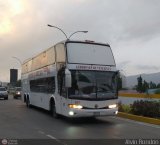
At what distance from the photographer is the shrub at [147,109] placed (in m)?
20.3

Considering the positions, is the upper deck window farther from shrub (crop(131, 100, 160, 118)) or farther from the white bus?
shrub (crop(131, 100, 160, 118))

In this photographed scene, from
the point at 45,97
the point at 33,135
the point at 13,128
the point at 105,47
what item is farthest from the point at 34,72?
the point at 33,135

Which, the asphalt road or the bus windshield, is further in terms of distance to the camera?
the bus windshield

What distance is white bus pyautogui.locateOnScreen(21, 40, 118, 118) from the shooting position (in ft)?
59.1

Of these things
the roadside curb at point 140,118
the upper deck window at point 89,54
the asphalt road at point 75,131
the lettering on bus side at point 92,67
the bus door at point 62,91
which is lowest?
the asphalt road at point 75,131

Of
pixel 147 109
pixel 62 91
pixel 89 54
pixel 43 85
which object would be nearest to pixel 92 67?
pixel 89 54

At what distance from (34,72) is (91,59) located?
956 cm

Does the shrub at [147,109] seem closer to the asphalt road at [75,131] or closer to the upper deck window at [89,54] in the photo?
the asphalt road at [75,131]

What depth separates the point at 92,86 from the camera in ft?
59.7

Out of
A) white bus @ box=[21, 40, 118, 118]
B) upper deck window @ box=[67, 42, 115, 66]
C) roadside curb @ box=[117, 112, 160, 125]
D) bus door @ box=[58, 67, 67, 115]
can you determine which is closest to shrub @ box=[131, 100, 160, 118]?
roadside curb @ box=[117, 112, 160, 125]

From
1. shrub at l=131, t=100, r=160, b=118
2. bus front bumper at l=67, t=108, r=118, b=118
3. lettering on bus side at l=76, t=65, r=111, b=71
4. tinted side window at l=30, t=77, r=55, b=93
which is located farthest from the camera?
tinted side window at l=30, t=77, r=55, b=93

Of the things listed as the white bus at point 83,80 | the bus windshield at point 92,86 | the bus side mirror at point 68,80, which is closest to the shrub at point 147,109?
the white bus at point 83,80

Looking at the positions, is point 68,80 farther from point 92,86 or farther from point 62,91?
point 62,91

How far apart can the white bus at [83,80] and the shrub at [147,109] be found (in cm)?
260
